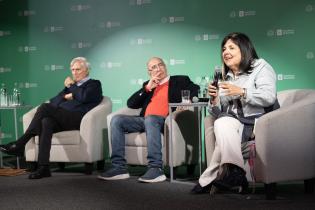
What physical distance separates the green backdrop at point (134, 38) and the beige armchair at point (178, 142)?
96 centimetres

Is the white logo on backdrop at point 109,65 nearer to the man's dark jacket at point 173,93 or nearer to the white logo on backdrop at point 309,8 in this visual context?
the man's dark jacket at point 173,93

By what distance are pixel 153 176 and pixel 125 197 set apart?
2.15 feet

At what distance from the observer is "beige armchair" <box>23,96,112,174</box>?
5020 millimetres

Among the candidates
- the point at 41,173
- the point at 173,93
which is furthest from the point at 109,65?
the point at 41,173

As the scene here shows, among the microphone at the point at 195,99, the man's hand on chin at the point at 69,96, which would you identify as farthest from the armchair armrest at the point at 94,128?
the microphone at the point at 195,99

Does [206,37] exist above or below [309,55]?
above

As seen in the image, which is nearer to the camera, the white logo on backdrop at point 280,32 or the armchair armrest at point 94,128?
the armchair armrest at point 94,128

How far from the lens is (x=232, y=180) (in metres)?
3.53

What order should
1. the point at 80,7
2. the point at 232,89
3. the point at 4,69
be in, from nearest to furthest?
1. the point at 232,89
2. the point at 80,7
3. the point at 4,69

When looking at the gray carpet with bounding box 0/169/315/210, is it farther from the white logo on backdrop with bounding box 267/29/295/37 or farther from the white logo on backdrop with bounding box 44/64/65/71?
the white logo on backdrop with bounding box 44/64/65/71

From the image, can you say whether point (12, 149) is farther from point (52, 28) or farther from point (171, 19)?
point (171, 19)

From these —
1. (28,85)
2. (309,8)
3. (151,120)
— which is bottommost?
(151,120)

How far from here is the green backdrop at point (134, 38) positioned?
204 inches

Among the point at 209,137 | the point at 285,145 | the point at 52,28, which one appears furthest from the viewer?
the point at 52,28
